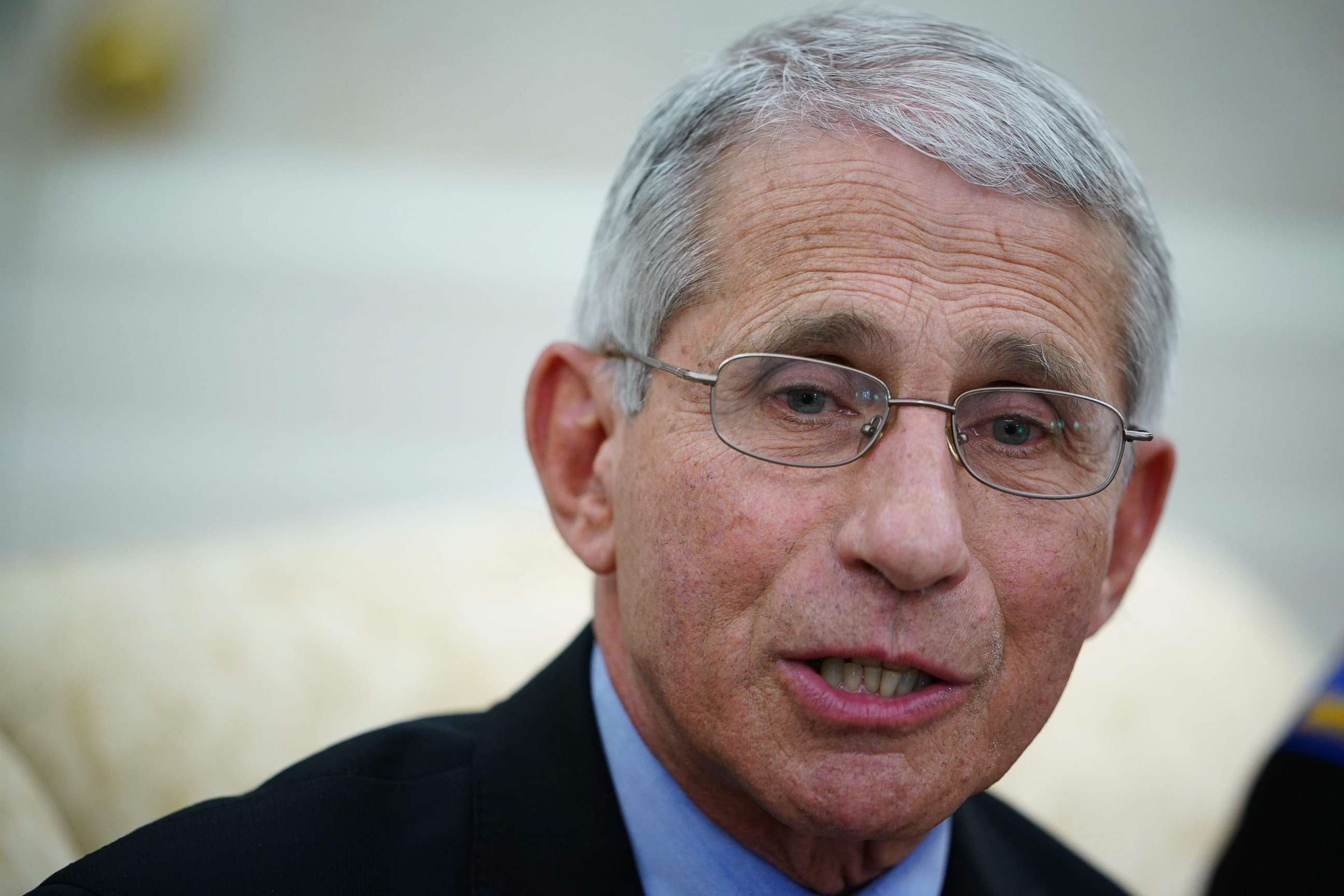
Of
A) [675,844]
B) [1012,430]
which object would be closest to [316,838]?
[675,844]

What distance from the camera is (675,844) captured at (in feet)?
6.31

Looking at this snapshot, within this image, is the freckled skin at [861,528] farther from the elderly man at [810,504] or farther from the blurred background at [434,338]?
the blurred background at [434,338]

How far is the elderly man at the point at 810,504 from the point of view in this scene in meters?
1.67

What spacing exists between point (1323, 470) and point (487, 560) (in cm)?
516

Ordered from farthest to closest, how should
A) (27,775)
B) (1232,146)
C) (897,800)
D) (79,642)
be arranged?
(1232,146), (79,642), (27,775), (897,800)

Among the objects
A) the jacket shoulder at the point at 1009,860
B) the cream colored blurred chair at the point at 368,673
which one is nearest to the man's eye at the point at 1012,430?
the jacket shoulder at the point at 1009,860

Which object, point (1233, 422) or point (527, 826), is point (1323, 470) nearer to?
point (1233, 422)

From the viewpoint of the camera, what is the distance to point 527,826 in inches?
74.2

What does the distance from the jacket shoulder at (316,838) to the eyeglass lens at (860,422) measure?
0.84 meters

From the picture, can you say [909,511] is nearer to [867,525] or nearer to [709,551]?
[867,525]

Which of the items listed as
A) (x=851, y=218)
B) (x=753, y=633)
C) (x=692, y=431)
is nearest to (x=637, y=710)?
(x=753, y=633)

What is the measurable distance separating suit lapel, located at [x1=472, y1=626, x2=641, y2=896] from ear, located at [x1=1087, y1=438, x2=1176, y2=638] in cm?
104

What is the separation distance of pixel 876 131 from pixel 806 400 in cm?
47

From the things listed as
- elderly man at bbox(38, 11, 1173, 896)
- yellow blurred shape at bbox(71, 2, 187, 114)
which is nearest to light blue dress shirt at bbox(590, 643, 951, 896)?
elderly man at bbox(38, 11, 1173, 896)
